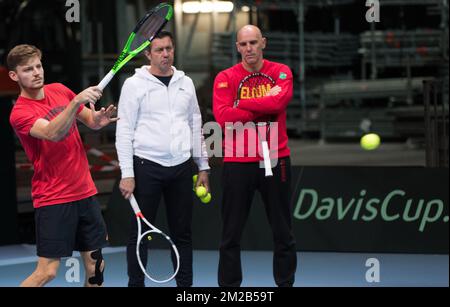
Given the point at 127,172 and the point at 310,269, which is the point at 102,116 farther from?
the point at 310,269

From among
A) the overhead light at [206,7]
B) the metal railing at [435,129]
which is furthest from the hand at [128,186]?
the overhead light at [206,7]

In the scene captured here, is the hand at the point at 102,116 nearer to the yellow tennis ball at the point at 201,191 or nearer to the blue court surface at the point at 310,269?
the yellow tennis ball at the point at 201,191

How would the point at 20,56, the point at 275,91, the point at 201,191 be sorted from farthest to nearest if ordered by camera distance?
1. the point at 201,191
2. the point at 275,91
3. the point at 20,56

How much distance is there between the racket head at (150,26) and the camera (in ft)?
20.0

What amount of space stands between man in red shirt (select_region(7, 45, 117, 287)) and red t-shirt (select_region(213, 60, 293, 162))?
3.04ft

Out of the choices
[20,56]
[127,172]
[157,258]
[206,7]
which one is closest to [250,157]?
[127,172]

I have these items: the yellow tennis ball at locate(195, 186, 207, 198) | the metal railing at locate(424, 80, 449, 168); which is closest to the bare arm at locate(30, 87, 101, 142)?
the yellow tennis ball at locate(195, 186, 207, 198)

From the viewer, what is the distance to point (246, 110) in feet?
20.7

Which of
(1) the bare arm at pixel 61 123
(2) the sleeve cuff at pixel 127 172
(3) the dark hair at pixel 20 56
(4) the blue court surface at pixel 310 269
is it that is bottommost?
(4) the blue court surface at pixel 310 269

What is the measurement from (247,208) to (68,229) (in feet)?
4.08

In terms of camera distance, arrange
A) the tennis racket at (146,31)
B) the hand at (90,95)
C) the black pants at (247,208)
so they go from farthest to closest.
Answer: the black pants at (247,208)
the tennis racket at (146,31)
the hand at (90,95)

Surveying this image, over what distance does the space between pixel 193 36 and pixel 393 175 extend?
235cm

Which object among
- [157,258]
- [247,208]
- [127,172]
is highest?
[127,172]
